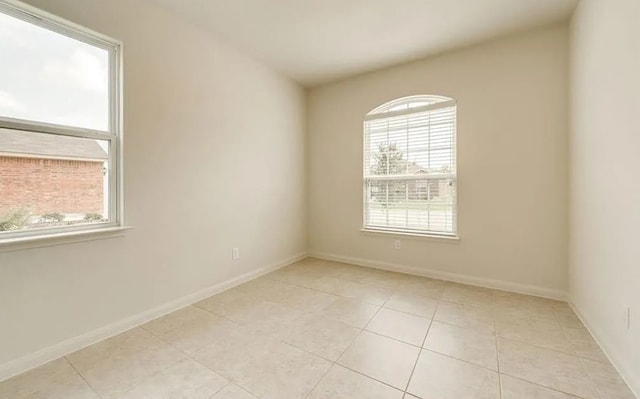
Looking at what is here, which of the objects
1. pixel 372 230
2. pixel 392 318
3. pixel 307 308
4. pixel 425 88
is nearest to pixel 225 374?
pixel 307 308

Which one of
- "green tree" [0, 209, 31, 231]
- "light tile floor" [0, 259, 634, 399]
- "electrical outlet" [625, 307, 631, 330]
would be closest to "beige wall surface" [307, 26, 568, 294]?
"light tile floor" [0, 259, 634, 399]

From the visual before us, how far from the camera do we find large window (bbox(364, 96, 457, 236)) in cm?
317

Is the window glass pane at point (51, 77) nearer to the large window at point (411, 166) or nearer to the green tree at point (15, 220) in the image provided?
the green tree at point (15, 220)

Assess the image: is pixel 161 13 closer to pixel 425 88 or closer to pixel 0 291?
pixel 0 291

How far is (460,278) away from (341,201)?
1818 millimetres

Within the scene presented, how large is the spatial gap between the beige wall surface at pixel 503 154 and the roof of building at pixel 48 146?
3.02 metres

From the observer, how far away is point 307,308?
2459 millimetres

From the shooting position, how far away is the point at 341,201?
3949mm

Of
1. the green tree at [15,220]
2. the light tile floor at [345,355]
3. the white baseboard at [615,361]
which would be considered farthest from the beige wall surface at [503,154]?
the green tree at [15,220]

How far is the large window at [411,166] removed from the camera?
317 centimetres

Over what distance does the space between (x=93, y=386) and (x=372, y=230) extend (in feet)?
10.00

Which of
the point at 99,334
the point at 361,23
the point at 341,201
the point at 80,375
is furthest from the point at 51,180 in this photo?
the point at 341,201

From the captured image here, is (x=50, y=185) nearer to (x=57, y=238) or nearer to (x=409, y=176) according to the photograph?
(x=57, y=238)

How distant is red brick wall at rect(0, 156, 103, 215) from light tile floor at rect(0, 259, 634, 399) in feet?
3.37
